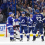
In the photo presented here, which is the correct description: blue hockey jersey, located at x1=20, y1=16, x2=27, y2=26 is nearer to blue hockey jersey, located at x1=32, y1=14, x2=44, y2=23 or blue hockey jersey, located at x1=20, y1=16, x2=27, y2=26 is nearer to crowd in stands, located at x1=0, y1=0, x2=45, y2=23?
blue hockey jersey, located at x1=32, y1=14, x2=44, y2=23

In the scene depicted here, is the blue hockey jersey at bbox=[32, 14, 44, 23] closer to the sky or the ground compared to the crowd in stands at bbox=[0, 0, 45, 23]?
closer to the ground

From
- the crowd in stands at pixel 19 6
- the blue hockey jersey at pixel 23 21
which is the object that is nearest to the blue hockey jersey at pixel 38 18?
the blue hockey jersey at pixel 23 21

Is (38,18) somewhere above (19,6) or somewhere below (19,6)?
below

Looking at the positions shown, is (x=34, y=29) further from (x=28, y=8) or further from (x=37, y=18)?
(x=28, y=8)

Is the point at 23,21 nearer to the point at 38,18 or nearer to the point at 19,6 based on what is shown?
the point at 38,18

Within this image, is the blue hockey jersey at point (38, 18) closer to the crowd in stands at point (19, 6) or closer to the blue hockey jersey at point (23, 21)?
the blue hockey jersey at point (23, 21)

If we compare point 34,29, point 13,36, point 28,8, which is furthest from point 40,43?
point 28,8

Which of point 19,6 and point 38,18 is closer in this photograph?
point 38,18

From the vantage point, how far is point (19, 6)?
9586mm

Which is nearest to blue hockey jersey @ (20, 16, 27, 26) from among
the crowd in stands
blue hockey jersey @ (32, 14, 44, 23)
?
blue hockey jersey @ (32, 14, 44, 23)

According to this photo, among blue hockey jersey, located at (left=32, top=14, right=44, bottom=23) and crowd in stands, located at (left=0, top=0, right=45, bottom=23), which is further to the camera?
crowd in stands, located at (left=0, top=0, right=45, bottom=23)

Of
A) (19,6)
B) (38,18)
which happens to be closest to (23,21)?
(38,18)

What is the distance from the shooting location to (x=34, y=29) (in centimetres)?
767

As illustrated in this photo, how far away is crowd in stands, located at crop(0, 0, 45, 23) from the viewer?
915 cm
